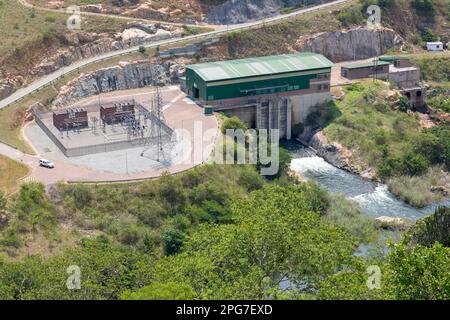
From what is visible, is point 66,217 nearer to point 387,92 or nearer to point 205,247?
point 205,247

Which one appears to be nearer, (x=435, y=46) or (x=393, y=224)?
(x=393, y=224)

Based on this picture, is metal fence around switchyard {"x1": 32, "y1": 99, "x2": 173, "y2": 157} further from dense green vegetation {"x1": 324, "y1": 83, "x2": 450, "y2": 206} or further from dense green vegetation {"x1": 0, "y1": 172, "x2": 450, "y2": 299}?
dense green vegetation {"x1": 0, "y1": 172, "x2": 450, "y2": 299}

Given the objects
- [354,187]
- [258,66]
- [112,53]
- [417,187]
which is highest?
[112,53]

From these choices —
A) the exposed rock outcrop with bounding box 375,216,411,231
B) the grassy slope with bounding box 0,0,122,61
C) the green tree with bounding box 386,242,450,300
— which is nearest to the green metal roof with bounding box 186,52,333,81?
the grassy slope with bounding box 0,0,122,61

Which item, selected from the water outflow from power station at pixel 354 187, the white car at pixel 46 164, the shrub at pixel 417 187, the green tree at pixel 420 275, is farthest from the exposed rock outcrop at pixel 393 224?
the green tree at pixel 420 275

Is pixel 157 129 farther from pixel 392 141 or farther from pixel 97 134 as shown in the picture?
pixel 392 141

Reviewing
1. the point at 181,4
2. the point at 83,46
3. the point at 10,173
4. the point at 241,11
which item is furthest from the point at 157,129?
the point at 241,11
